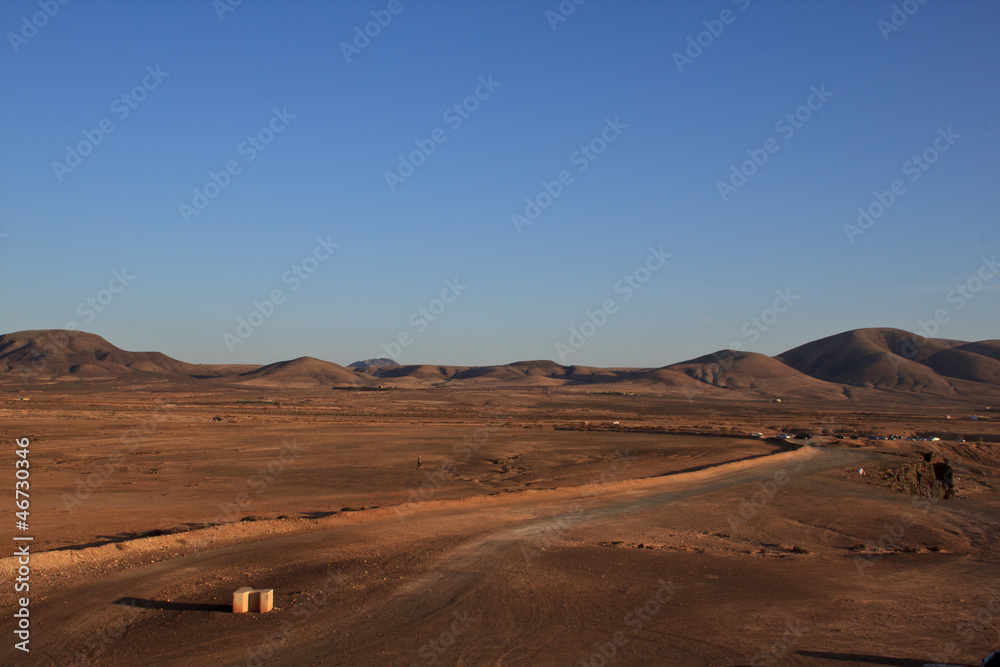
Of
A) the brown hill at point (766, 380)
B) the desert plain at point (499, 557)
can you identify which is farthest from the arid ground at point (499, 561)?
the brown hill at point (766, 380)

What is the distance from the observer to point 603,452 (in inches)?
1778

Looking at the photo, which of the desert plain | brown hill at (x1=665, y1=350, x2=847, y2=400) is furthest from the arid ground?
brown hill at (x1=665, y1=350, x2=847, y2=400)

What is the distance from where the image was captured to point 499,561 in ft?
54.0

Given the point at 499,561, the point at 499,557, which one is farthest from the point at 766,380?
the point at 499,561

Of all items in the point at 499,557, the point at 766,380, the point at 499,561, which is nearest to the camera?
the point at 499,561

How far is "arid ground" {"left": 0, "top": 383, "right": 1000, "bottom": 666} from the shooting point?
36.9 ft

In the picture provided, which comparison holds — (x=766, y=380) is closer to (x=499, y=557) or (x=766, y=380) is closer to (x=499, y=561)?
(x=499, y=557)

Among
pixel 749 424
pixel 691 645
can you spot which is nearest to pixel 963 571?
pixel 691 645

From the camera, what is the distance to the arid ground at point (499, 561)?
1124cm

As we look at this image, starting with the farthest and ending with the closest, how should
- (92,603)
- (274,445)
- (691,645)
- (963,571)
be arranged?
(274,445) < (963,571) < (92,603) < (691,645)

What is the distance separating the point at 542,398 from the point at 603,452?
277 feet

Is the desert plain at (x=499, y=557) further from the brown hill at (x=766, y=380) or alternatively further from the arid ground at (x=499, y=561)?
the brown hill at (x=766, y=380)

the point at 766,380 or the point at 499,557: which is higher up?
the point at 766,380

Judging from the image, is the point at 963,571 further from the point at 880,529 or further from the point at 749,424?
the point at 749,424
